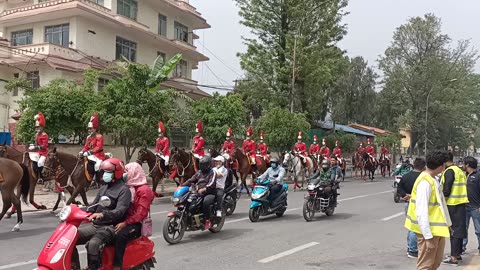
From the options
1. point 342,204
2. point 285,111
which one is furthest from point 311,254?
point 285,111

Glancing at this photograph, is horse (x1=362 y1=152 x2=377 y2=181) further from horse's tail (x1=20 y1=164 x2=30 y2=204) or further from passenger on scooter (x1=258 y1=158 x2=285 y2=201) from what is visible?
horse's tail (x1=20 y1=164 x2=30 y2=204)

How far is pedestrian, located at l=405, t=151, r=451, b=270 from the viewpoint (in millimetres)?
5387

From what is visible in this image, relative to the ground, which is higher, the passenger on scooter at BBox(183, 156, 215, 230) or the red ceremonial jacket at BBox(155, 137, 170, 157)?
the red ceremonial jacket at BBox(155, 137, 170, 157)

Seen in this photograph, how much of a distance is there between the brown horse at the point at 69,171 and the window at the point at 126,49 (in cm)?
1813

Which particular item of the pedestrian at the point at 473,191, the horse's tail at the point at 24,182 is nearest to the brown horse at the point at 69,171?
the horse's tail at the point at 24,182

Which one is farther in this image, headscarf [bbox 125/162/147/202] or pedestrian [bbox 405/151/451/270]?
headscarf [bbox 125/162/147/202]

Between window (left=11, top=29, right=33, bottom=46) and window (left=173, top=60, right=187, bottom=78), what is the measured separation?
10462 mm

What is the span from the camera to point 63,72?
1030 inches

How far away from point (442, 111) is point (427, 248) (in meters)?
55.0

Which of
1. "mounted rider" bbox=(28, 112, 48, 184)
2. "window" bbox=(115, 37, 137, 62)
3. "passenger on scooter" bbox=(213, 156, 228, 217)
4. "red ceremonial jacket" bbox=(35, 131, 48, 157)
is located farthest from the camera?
"window" bbox=(115, 37, 137, 62)

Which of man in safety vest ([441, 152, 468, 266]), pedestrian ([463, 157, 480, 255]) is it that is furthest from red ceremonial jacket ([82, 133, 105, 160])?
pedestrian ([463, 157, 480, 255])

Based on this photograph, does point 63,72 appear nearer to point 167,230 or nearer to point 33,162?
point 33,162

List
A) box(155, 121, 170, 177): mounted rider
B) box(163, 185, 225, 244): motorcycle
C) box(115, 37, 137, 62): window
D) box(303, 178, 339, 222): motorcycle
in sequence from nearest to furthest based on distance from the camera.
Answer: box(163, 185, 225, 244): motorcycle, box(303, 178, 339, 222): motorcycle, box(155, 121, 170, 177): mounted rider, box(115, 37, 137, 62): window

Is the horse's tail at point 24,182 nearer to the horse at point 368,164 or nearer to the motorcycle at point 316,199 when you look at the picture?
the motorcycle at point 316,199
